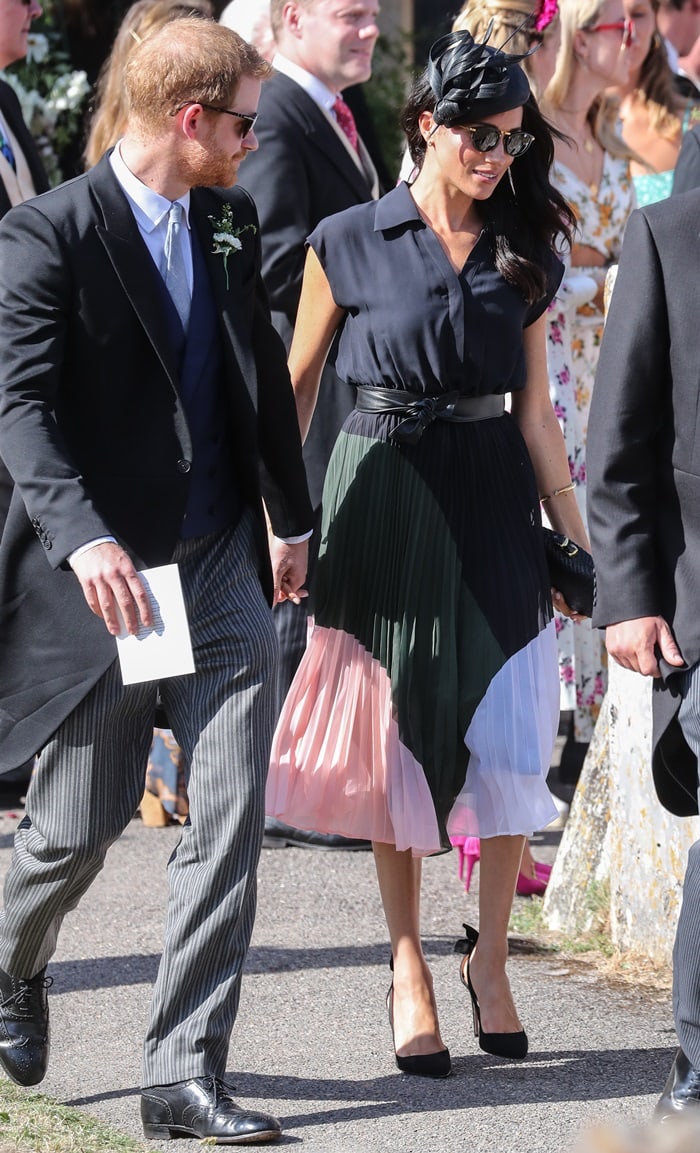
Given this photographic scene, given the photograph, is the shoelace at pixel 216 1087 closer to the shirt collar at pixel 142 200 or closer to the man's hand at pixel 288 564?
the man's hand at pixel 288 564

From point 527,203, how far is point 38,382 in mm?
1287

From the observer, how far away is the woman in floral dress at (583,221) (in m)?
5.96

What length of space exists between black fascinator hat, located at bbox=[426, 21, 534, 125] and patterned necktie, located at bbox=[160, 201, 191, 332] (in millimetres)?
648

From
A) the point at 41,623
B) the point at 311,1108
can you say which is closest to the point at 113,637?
the point at 41,623

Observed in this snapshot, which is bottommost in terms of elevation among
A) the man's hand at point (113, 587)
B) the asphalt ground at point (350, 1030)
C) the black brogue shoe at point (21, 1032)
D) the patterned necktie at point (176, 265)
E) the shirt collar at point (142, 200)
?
the asphalt ground at point (350, 1030)

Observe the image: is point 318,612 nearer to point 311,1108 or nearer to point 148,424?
point 148,424

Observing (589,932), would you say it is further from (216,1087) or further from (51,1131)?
(51,1131)

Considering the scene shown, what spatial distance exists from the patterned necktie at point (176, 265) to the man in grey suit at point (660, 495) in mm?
818

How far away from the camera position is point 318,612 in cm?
403

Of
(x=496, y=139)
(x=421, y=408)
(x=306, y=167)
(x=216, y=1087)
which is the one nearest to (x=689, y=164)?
(x=306, y=167)

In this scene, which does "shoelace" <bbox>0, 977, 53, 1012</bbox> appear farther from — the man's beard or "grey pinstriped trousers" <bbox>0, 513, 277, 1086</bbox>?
the man's beard

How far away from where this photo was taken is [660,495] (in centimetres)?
343

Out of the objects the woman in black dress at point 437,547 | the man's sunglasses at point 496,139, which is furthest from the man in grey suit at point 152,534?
the man's sunglasses at point 496,139

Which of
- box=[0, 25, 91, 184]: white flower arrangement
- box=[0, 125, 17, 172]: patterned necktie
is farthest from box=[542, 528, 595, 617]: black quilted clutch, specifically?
box=[0, 25, 91, 184]: white flower arrangement
